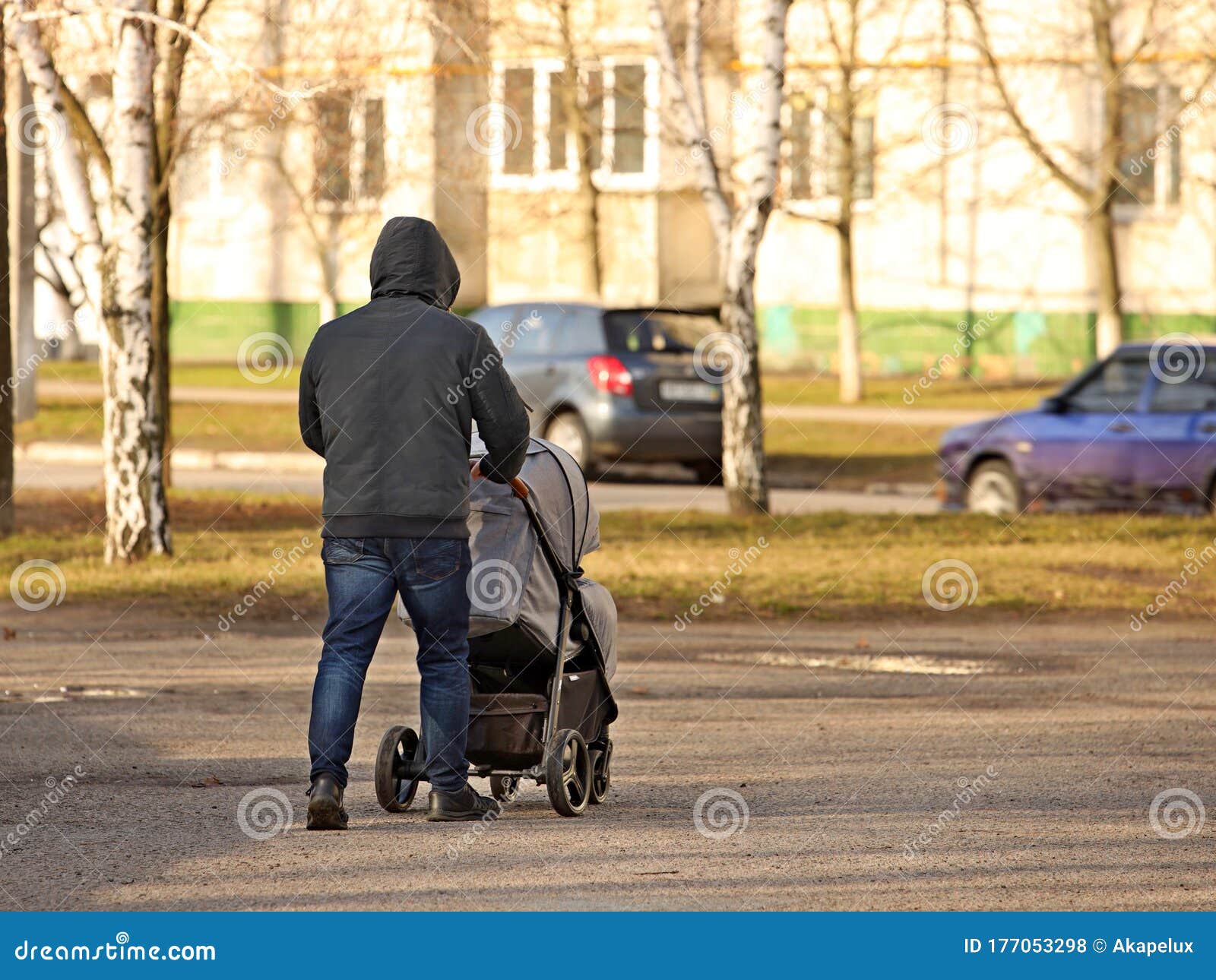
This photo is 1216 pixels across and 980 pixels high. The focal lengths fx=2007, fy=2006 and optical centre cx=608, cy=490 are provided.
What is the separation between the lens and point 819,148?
1155 inches

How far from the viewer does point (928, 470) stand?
21.2 metres

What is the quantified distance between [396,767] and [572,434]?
13.3 metres

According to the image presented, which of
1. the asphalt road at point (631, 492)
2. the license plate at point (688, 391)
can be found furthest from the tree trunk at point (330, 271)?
the license plate at point (688, 391)

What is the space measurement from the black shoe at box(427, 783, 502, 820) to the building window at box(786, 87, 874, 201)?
22107mm

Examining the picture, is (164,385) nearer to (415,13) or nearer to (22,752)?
(415,13)

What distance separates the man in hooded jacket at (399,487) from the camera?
5918 millimetres

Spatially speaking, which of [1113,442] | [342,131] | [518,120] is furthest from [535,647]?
[518,120]

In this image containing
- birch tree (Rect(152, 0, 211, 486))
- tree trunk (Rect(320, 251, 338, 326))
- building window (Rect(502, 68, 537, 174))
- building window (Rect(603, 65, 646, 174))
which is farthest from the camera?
tree trunk (Rect(320, 251, 338, 326))

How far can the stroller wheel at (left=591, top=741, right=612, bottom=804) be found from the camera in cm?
658

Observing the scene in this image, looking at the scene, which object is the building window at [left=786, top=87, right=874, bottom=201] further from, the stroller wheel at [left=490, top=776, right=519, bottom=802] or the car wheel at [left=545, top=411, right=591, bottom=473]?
the stroller wheel at [left=490, top=776, right=519, bottom=802]

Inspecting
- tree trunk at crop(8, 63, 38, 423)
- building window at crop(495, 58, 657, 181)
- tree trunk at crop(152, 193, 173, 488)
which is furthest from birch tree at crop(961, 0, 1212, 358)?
tree trunk at crop(152, 193, 173, 488)

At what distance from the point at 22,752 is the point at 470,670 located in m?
1.93

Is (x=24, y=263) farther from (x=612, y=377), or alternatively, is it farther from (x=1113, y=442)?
(x=1113, y=442)

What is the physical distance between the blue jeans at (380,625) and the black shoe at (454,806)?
156 mm
